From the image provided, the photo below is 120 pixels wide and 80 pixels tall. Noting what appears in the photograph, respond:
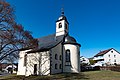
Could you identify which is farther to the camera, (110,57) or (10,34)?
(110,57)

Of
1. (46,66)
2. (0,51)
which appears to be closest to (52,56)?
(46,66)

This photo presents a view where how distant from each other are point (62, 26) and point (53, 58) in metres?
10.5

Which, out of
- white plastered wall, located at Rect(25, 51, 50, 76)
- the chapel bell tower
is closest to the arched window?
white plastered wall, located at Rect(25, 51, 50, 76)

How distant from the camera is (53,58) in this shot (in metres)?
28.0

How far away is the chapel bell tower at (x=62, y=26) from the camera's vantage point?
34.5 meters

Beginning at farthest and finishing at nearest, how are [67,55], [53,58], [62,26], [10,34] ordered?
[62,26] → [67,55] → [53,58] → [10,34]

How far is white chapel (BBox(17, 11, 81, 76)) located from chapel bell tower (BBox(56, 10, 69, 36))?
0.57 m

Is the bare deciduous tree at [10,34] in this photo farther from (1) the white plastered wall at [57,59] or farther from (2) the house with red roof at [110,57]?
(2) the house with red roof at [110,57]

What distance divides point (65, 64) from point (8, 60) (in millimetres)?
15068

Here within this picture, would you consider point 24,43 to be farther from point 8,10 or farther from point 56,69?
point 56,69

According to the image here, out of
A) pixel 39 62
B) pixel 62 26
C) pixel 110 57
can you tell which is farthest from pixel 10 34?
pixel 110 57

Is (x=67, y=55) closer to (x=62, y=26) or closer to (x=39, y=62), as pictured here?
(x=39, y=62)

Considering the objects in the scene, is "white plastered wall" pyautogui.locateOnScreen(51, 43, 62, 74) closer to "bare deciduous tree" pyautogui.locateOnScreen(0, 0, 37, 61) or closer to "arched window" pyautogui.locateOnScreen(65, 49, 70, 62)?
"arched window" pyautogui.locateOnScreen(65, 49, 70, 62)

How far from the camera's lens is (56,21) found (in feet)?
121
